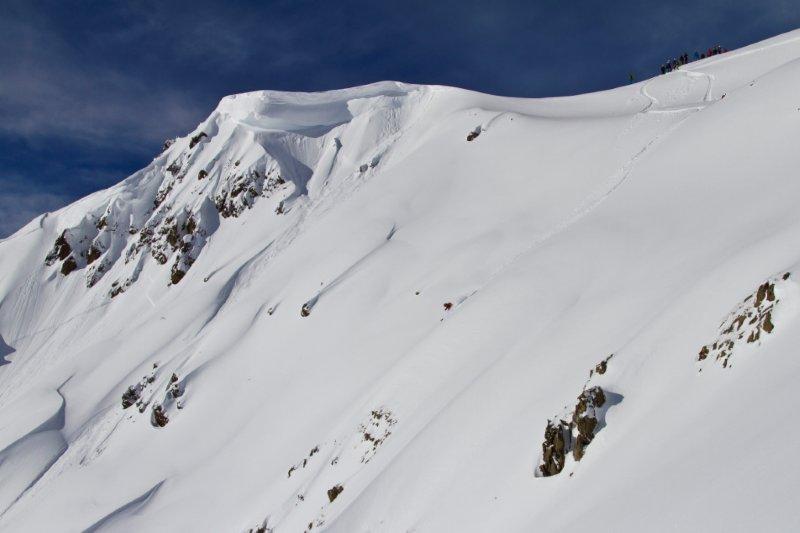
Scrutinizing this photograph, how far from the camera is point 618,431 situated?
12.3 m

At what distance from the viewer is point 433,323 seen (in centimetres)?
2756

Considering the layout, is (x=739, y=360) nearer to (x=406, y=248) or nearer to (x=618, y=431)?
(x=618, y=431)

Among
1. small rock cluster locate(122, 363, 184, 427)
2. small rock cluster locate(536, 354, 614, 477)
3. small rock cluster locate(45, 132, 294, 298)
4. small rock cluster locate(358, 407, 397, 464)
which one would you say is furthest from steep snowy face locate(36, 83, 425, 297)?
small rock cluster locate(536, 354, 614, 477)

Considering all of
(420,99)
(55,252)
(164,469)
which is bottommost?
(164,469)

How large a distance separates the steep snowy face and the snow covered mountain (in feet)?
1.22

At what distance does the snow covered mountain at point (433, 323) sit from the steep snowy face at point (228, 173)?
14.7 inches

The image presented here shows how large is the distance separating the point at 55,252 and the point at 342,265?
44134 millimetres

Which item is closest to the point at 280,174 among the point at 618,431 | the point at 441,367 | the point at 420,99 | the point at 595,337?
the point at 420,99

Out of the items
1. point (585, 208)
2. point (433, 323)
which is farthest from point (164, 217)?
point (585, 208)

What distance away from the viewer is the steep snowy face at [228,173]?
54906 mm

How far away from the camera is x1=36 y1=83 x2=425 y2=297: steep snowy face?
54.9m

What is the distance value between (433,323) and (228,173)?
38.5m

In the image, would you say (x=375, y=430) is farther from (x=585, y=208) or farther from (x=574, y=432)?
(x=585, y=208)

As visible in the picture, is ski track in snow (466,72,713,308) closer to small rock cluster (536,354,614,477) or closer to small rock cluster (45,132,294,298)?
small rock cluster (536,354,614,477)
